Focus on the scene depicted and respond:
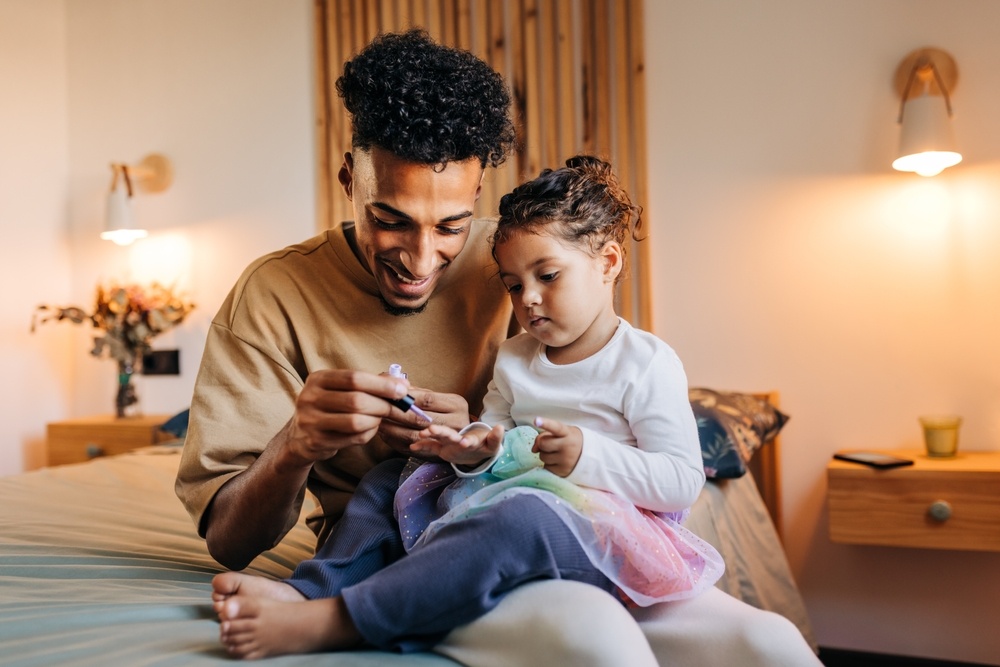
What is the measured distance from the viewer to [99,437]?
3.46 metres

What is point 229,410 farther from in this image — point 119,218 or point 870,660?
point 119,218

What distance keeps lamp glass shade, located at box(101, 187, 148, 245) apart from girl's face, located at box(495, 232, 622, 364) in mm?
2832

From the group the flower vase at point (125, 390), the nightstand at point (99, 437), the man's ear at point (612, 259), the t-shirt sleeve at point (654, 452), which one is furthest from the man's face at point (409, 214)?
the flower vase at point (125, 390)

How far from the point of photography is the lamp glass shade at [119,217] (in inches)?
144

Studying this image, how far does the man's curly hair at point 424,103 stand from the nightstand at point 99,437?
2439 mm

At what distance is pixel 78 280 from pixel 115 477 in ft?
6.60

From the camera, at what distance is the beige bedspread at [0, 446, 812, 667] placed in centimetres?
95

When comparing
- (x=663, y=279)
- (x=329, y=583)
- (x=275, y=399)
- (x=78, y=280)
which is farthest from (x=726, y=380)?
(x=78, y=280)

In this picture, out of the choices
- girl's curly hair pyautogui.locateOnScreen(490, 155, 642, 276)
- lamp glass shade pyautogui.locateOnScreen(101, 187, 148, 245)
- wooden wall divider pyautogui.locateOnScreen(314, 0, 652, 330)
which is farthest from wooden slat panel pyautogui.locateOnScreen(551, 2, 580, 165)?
lamp glass shade pyautogui.locateOnScreen(101, 187, 148, 245)

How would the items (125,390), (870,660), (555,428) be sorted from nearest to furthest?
(555,428)
(870,660)
(125,390)

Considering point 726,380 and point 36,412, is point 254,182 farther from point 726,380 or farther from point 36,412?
point 726,380

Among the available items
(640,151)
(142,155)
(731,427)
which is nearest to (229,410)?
(731,427)

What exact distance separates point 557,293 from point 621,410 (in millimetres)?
207

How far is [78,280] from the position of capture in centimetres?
406
